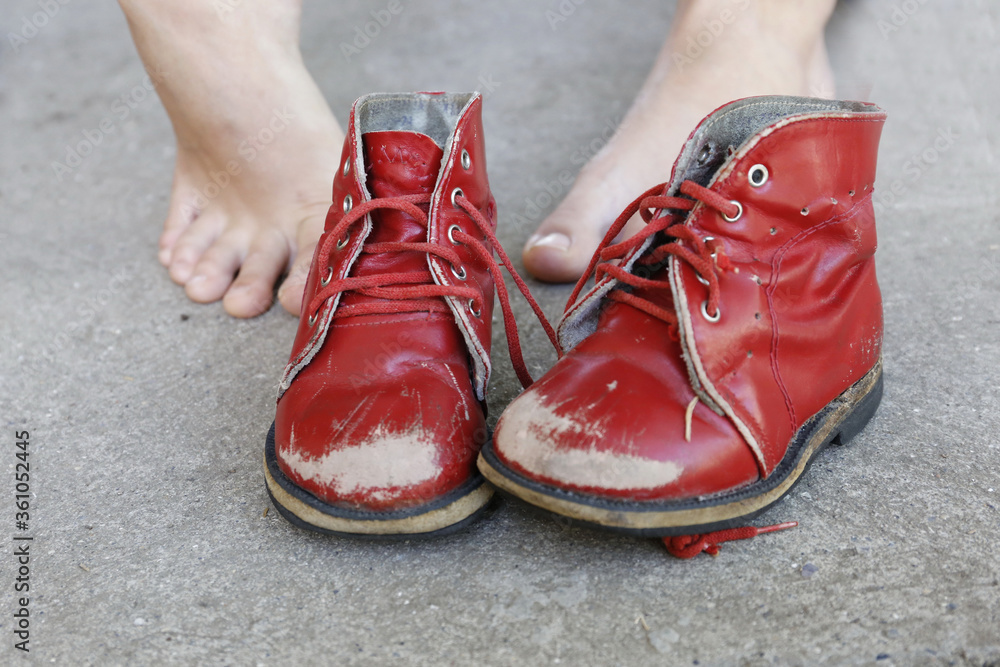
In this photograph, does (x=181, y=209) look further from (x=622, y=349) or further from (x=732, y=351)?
(x=732, y=351)

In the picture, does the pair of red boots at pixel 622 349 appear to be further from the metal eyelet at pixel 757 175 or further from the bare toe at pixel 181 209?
the bare toe at pixel 181 209

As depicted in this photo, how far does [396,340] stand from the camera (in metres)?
1.06

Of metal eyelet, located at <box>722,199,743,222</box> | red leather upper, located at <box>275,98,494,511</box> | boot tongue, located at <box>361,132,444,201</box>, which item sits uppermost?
metal eyelet, located at <box>722,199,743,222</box>

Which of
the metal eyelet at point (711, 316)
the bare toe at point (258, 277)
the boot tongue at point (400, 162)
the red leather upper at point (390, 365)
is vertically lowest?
the bare toe at point (258, 277)

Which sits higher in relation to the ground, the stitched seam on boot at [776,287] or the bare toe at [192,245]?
the stitched seam on boot at [776,287]

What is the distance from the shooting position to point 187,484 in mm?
1145

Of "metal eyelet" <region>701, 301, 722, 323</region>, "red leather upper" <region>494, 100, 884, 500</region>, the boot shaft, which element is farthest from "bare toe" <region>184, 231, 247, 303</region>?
"metal eyelet" <region>701, 301, 722, 323</region>

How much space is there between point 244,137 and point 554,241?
2.24 ft

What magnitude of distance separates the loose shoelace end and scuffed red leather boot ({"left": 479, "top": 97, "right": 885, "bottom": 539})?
0.11 feet

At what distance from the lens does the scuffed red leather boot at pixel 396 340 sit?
93 cm

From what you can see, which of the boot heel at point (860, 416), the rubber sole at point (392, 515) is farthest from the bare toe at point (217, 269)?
the boot heel at point (860, 416)

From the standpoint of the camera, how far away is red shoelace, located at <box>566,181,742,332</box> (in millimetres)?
942

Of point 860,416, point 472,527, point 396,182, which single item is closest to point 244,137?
point 396,182

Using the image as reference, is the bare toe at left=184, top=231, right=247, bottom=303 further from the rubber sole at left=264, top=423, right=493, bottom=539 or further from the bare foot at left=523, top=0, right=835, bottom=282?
the rubber sole at left=264, top=423, right=493, bottom=539
